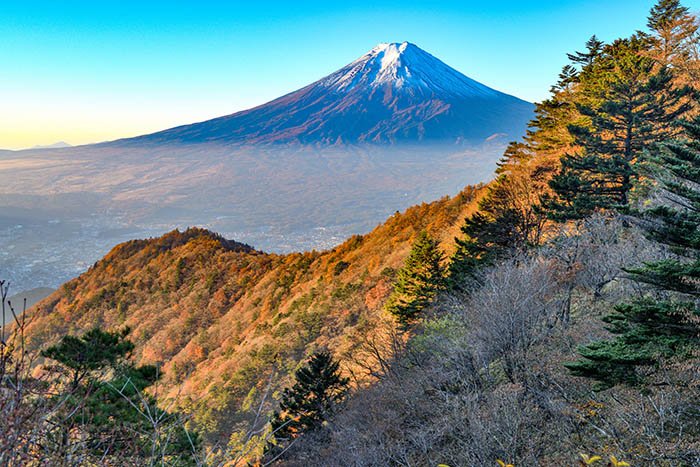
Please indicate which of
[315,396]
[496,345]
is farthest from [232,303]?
[496,345]

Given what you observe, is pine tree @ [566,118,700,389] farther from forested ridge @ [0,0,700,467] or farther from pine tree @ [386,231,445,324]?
pine tree @ [386,231,445,324]

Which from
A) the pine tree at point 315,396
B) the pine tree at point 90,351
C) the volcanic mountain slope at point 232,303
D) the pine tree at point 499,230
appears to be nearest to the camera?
the pine tree at point 90,351

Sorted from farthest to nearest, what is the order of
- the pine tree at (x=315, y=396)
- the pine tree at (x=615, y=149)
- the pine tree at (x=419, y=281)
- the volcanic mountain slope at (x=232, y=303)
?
the volcanic mountain slope at (x=232, y=303), the pine tree at (x=419, y=281), the pine tree at (x=615, y=149), the pine tree at (x=315, y=396)

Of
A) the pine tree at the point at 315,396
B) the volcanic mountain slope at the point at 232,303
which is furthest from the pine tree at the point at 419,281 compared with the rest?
the pine tree at the point at 315,396

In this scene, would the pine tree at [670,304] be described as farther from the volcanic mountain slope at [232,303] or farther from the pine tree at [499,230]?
the pine tree at [499,230]

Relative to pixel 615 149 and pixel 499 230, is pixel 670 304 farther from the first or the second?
pixel 615 149

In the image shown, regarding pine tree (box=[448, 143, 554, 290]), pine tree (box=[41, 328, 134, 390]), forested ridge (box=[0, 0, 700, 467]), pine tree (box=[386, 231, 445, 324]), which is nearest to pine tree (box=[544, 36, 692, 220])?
forested ridge (box=[0, 0, 700, 467])

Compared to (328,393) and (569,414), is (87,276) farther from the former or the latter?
(569,414)

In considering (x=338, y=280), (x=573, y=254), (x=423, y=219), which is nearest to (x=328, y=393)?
(x=573, y=254)
